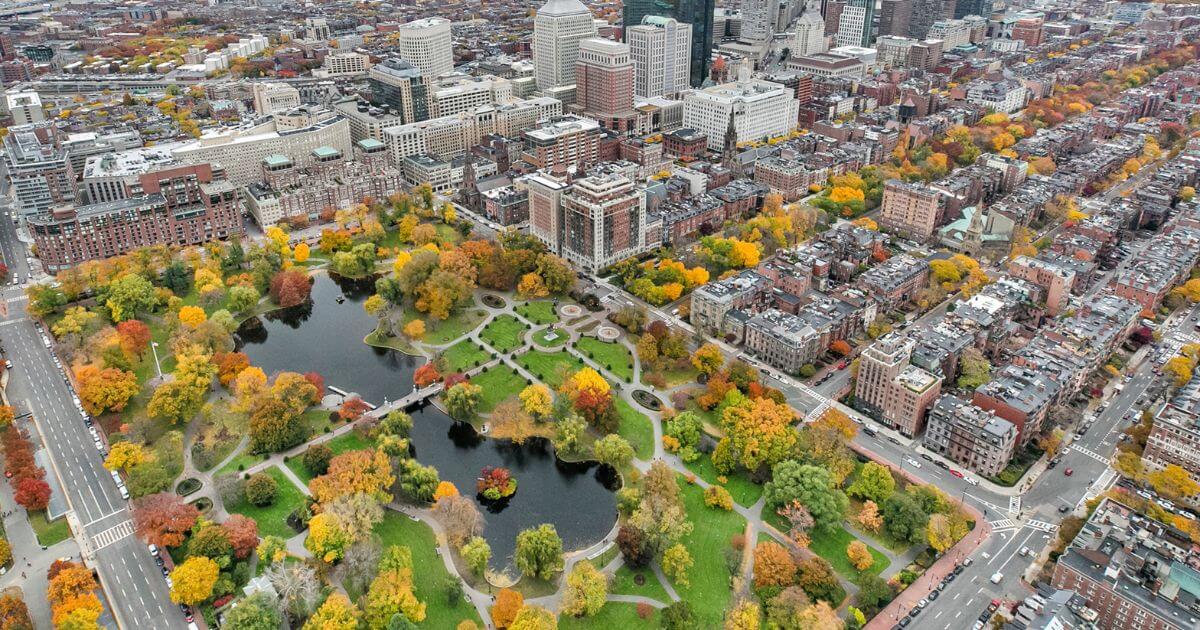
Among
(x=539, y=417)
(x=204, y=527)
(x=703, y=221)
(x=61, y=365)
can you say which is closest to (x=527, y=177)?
(x=703, y=221)

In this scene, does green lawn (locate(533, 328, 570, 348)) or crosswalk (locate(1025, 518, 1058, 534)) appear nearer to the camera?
crosswalk (locate(1025, 518, 1058, 534))

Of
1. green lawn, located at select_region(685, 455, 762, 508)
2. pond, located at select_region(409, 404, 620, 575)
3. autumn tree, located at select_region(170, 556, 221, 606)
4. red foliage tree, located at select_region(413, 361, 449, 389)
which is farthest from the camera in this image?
red foliage tree, located at select_region(413, 361, 449, 389)

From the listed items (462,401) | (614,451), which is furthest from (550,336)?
(614,451)

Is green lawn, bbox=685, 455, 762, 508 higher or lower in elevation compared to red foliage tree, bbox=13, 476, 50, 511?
lower

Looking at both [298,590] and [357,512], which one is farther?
[357,512]

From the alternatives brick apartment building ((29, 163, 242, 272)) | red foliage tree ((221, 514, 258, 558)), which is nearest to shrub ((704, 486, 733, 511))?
red foliage tree ((221, 514, 258, 558))

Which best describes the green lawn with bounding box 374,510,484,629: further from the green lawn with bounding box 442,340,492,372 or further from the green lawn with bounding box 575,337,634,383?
the green lawn with bounding box 575,337,634,383

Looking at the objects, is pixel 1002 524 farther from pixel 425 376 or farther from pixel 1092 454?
pixel 425 376

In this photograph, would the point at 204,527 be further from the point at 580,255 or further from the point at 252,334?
the point at 580,255
